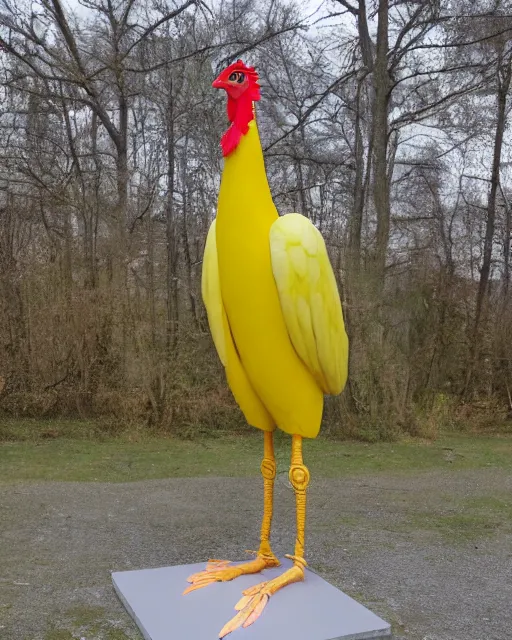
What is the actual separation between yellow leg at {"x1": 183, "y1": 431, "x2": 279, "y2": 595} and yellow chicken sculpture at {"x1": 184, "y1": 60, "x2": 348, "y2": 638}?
28mm

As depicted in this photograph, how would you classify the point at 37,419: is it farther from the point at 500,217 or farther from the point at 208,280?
the point at 500,217

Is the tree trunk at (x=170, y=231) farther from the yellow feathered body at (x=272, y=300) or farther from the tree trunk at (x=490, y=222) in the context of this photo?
the yellow feathered body at (x=272, y=300)

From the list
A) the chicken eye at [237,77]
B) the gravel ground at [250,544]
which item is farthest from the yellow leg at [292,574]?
the chicken eye at [237,77]

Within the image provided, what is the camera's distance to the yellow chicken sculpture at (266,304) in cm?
336

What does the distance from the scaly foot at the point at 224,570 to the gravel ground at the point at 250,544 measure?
43cm

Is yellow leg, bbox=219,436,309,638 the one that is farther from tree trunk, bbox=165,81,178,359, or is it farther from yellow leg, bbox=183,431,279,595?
tree trunk, bbox=165,81,178,359

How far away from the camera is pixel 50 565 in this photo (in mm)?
4355

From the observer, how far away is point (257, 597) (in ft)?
11.1

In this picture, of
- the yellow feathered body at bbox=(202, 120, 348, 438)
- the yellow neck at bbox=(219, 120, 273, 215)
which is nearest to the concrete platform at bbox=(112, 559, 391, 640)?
the yellow feathered body at bbox=(202, 120, 348, 438)

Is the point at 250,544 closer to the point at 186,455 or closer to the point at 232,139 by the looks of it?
the point at 232,139

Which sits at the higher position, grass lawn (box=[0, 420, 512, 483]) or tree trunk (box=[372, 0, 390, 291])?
tree trunk (box=[372, 0, 390, 291])

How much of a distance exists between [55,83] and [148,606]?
1166cm

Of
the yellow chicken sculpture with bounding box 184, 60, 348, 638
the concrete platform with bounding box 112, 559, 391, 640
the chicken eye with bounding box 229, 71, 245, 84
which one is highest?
the chicken eye with bounding box 229, 71, 245, 84

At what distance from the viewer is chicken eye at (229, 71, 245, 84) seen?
11.4ft
